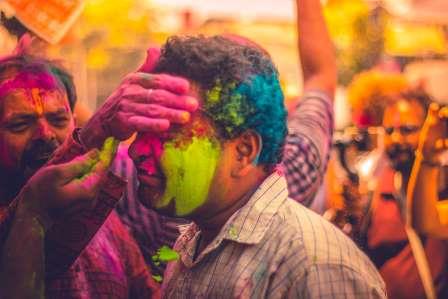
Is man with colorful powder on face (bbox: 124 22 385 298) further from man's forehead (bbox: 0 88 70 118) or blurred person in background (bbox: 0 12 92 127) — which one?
blurred person in background (bbox: 0 12 92 127)

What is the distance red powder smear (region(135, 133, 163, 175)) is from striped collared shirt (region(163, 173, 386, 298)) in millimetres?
193

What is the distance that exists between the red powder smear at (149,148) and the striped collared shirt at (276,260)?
193mm

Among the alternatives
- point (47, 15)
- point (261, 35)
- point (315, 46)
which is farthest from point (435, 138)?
point (261, 35)

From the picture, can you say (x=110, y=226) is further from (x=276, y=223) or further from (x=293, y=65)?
(x=293, y=65)

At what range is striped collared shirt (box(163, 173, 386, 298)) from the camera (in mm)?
1429

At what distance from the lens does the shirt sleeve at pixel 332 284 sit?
1.41 meters

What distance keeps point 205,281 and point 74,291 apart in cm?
33

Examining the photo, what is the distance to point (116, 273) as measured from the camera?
177cm

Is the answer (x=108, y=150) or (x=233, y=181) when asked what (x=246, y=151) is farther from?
(x=108, y=150)

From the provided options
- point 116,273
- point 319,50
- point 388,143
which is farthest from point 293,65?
point 116,273

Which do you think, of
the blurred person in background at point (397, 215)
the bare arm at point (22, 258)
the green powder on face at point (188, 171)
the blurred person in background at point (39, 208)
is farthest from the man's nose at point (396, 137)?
the bare arm at point (22, 258)

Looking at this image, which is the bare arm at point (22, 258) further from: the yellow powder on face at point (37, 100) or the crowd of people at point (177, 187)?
the yellow powder on face at point (37, 100)

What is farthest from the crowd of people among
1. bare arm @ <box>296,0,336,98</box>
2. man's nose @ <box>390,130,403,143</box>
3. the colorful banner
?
man's nose @ <box>390,130,403,143</box>

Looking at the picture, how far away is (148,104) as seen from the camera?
147cm
